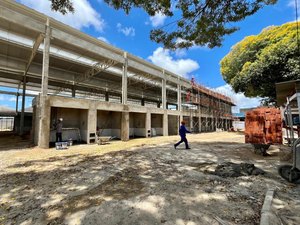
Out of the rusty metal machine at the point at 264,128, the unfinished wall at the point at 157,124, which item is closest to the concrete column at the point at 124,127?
the unfinished wall at the point at 157,124

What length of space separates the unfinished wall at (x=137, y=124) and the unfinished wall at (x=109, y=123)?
98.2 inches

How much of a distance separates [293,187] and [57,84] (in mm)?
22757

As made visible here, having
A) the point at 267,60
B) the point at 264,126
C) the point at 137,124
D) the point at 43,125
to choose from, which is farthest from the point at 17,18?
the point at 267,60

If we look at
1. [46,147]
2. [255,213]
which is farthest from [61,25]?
[255,213]

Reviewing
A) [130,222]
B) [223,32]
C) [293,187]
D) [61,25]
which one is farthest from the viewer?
[61,25]

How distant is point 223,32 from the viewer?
598cm

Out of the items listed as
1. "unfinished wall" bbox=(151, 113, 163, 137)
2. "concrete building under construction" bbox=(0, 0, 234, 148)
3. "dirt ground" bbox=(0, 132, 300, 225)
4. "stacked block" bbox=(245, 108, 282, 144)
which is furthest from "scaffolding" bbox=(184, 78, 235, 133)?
"dirt ground" bbox=(0, 132, 300, 225)

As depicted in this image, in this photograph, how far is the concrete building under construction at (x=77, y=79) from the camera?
10.1 meters

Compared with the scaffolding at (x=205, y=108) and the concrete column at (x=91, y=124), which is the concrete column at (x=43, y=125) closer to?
the concrete column at (x=91, y=124)

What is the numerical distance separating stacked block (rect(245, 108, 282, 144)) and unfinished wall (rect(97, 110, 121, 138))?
10.7 m

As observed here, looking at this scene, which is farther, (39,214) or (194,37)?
(194,37)

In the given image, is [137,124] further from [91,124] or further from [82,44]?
[82,44]

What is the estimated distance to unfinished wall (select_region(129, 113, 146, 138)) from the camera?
17.4 metres

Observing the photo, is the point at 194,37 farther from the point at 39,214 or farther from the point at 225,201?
the point at 39,214
